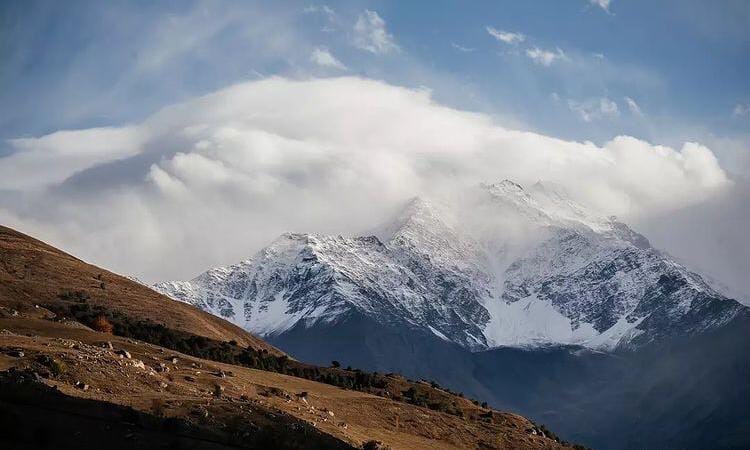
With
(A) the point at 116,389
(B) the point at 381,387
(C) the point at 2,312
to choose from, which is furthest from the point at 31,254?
(A) the point at 116,389

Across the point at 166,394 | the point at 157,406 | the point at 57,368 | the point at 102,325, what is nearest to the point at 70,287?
the point at 102,325

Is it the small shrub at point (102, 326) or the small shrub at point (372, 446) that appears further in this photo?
the small shrub at point (102, 326)

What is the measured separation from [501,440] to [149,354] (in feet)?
80.9

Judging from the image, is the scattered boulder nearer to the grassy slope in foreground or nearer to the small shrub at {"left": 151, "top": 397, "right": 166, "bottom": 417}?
the grassy slope in foreground

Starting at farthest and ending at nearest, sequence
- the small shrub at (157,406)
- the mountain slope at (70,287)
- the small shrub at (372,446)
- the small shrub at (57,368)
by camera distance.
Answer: the mountain slope at (70,287)
the small shrub at (372,446)
the small shrub at (57,368)
the small shrub at (157,406)

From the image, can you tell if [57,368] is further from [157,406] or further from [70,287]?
[70,287]

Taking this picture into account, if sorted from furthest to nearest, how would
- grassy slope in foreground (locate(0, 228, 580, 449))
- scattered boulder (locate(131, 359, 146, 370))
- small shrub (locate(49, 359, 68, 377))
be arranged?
scattered boulder (locate(131, 359, 146, 370)), small shrub (locate(49, 359, 68, 377)), grassy slope in foreground (locate(0, 228, 580, 449))

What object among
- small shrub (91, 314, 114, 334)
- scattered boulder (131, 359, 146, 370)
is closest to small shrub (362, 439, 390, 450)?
scattered boulder (131, 359, 146, 370)

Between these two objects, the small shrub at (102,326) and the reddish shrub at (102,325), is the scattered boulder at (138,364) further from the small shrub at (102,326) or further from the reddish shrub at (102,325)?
the reddish shrub at (102,325)

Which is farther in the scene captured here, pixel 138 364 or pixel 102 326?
pixel 102 326

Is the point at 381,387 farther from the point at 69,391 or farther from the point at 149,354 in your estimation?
the point at 69,391

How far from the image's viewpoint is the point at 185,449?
34719 mm

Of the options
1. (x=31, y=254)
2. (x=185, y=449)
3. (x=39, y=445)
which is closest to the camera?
(x=39, y=445)

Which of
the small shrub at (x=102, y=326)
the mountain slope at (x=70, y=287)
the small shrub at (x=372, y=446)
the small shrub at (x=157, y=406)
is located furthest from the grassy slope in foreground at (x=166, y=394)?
the small shrub at (x=102, y=326)
